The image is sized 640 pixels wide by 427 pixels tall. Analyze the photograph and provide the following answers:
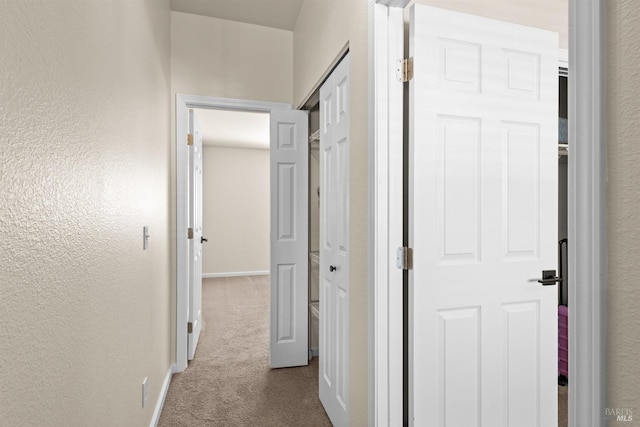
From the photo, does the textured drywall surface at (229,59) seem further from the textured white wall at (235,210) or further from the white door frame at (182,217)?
the textured white wall at (235,210)

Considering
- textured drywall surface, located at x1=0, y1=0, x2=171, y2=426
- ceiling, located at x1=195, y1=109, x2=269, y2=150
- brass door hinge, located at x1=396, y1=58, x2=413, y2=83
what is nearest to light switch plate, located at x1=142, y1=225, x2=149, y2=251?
textured drywall surface, located at x1=0, y1=0, x2=171, y2=426

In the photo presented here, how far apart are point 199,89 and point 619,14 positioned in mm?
2639

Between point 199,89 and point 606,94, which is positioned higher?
point 199,89

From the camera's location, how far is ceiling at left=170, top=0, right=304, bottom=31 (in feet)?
8.31

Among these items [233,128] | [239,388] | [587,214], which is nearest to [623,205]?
[587,214]

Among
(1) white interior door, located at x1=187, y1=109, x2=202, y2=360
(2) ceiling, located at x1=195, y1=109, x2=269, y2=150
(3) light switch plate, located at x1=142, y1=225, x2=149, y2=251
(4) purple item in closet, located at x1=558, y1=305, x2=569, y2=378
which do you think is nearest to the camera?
(3) light switch plate, located at x1=142, y1=225, x2=149, y2=251

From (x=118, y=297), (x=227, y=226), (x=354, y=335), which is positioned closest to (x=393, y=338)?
(x=354, y=335)

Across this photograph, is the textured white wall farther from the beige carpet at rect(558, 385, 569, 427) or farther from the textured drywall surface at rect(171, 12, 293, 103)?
the beige carpet at rect(558, 385, 569, 427)

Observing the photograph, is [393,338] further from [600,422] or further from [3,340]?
[3,340]

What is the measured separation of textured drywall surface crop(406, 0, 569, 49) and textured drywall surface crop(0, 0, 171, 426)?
60.9 inches

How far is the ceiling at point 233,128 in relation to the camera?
4.47 meters

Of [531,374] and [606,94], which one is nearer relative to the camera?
[606,94]

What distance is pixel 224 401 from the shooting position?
2.23 meters

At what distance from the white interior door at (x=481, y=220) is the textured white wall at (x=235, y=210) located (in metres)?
5.55
